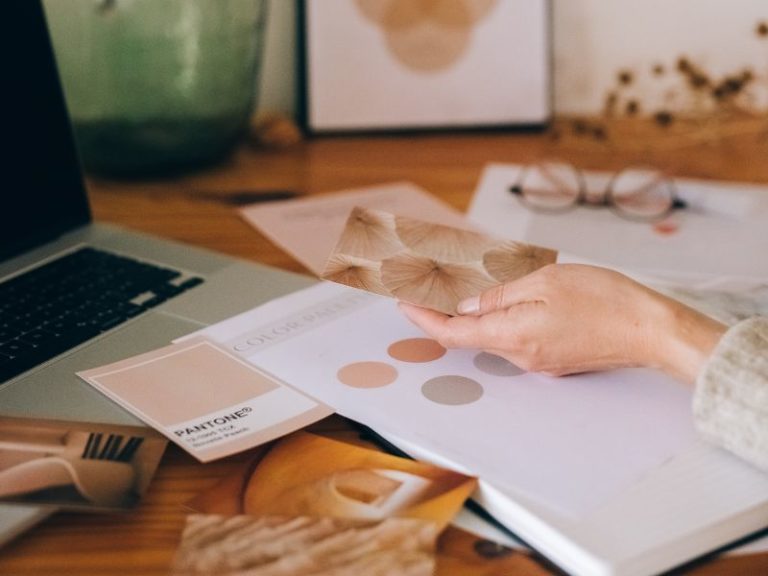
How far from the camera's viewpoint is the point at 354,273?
0.61 m

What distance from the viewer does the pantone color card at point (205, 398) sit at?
521 millimetres

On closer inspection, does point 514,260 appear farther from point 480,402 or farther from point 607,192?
point 607,192

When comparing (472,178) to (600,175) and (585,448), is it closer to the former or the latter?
(600,175)

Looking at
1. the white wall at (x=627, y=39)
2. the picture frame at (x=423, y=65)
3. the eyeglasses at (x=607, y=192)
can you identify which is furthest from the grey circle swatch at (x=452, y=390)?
the white wall at (x=627, y=39)

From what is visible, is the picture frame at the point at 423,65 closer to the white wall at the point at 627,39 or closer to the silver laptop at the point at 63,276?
the white wall at the point at 627,39

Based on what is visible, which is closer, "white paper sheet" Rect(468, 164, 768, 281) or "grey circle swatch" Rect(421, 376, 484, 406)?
"grey circle swatch" Rect(421, 376, 484, 406)

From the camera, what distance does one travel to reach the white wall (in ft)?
4.11

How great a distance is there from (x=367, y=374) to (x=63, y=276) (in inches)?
12.5

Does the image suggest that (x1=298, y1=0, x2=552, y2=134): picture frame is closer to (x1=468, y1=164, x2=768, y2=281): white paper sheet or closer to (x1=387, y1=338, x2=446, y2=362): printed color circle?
(x1=468, y1=164, x2=768, y2=281): white paper sheet

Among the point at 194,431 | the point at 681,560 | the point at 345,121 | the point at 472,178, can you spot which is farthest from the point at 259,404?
the point at 345,121

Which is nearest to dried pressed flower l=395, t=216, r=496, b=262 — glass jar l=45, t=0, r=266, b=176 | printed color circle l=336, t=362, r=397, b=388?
printed color circle l=336, t=362, r=397, b=388

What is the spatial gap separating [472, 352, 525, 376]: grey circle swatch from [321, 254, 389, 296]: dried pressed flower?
0.09 metres

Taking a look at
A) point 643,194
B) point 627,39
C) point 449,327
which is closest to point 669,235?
point 643,194

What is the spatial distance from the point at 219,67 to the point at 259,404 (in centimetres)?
62
